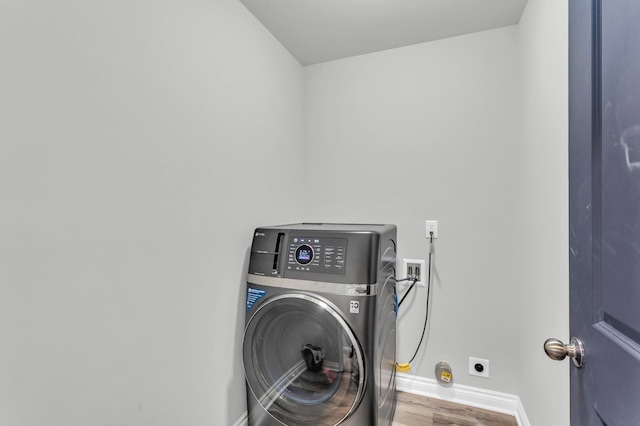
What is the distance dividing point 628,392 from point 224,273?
1.38 meters

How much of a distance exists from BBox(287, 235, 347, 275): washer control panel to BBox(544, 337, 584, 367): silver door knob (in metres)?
0.75

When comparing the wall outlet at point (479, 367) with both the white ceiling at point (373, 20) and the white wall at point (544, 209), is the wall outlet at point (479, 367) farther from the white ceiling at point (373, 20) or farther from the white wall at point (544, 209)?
the white ceiling at point (373, 20)


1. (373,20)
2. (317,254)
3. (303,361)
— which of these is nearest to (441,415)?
(303,361)

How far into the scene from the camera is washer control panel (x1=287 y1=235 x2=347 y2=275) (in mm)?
1355

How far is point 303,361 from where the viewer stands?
4.64ft

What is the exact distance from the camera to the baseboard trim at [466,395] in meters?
1.79

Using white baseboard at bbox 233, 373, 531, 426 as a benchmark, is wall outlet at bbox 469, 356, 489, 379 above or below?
above

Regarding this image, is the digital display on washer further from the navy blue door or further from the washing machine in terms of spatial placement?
the navy blue door

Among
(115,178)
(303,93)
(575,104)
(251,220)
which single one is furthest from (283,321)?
(303,93)

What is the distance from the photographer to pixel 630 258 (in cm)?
53

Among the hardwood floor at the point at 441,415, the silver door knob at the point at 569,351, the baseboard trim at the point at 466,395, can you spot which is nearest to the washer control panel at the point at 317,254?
the silver door knob at the point at 569,351

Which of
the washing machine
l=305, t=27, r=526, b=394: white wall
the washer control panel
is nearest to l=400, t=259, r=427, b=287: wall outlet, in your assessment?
l=305, t=27, r=526, b=394: white wall

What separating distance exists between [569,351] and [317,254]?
3.01 ft

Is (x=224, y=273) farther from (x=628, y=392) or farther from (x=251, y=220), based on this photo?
(x=628, y=392)
